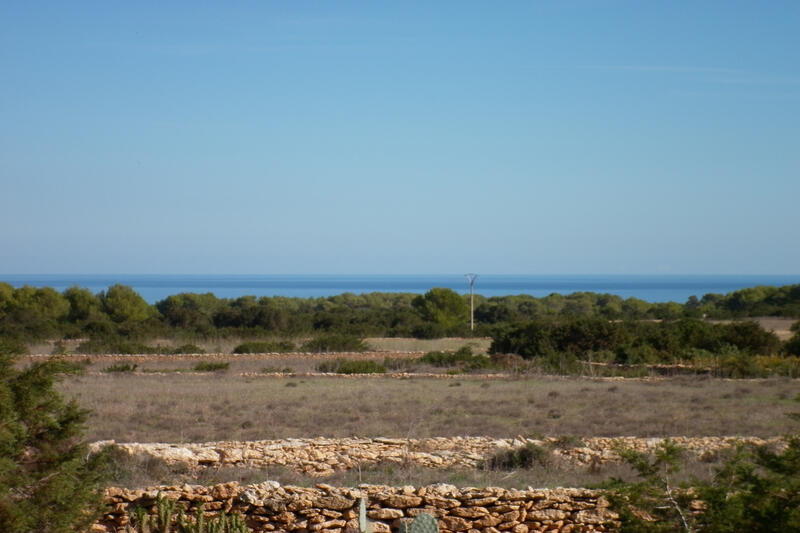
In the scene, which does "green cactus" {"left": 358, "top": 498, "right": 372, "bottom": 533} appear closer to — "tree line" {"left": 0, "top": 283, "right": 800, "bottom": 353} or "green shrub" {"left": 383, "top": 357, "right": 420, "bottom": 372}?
"green shrub" {"left": 383, "top": 357, "right": 420, "bottom": 372}

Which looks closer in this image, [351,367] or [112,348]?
[351,367]

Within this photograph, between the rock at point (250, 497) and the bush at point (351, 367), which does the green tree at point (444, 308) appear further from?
the rock at point (250, 497)

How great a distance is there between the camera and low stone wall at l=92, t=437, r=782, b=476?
11.0 m

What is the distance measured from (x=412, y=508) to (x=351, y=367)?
16745 millimetres

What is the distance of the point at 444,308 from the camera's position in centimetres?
5616

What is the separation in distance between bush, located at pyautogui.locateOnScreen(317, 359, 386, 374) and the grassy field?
7.78ft

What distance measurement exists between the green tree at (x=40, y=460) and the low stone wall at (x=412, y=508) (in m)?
0.84

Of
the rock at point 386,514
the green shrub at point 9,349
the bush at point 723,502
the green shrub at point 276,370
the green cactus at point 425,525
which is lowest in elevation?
the green shrub at point 276,370

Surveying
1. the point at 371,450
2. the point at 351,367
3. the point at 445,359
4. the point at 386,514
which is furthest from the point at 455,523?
the point at 445,359

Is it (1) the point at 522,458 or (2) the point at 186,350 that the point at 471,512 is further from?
(2) the point at 186,350

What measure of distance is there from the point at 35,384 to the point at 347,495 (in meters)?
3.01

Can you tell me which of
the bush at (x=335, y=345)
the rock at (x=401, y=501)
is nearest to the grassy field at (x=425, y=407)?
the rock at (x=401, y=501)

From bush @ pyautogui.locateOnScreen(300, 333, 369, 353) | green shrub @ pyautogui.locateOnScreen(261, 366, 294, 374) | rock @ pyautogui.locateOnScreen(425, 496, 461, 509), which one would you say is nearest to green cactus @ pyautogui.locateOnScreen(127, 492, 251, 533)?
rock @ pyautogui.locateOnScreen(425, 496, 461, 509)

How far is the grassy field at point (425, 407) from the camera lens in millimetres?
13586
